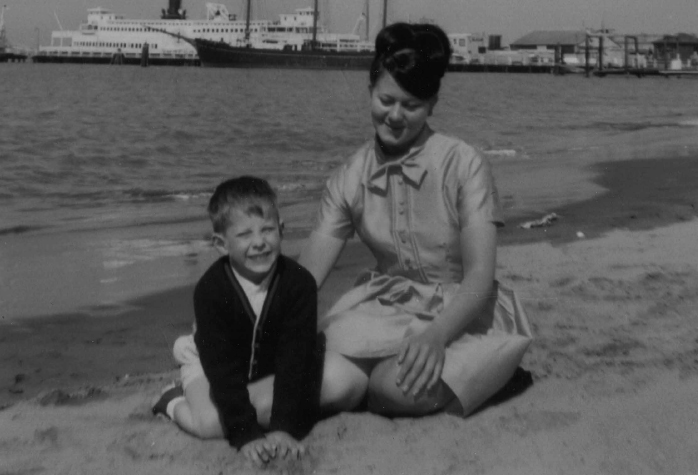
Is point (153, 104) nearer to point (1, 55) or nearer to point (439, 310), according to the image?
point (439, 310)

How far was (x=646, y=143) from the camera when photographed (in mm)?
13156

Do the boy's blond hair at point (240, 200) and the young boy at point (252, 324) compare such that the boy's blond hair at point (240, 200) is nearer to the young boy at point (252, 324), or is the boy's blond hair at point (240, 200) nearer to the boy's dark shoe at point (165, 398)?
the young boy at point (252, 324)

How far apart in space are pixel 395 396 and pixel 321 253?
0.47m

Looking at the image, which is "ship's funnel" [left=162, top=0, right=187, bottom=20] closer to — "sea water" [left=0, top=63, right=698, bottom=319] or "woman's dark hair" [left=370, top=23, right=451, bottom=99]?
"sea water" [left=0, top=63, right=698, bottom=319]

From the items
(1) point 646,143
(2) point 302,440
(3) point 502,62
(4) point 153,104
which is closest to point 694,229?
(2) point 302,440

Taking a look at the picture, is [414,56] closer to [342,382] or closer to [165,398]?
[342,382]

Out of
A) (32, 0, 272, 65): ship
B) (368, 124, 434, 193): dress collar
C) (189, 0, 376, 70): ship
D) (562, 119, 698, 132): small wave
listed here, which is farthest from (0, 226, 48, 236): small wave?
(32, 0, 272, 65): ship

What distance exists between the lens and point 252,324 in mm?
2312

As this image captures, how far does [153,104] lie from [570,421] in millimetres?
25166

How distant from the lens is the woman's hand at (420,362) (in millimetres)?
2330

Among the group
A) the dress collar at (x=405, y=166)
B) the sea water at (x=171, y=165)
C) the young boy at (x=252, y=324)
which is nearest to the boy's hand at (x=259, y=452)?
the young boy at (x=252, y=324)

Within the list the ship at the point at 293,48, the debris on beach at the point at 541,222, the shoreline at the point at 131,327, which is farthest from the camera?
the ship at the point at 293,48

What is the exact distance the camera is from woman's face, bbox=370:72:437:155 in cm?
248

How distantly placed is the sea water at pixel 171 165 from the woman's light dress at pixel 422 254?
1937 millimetres
